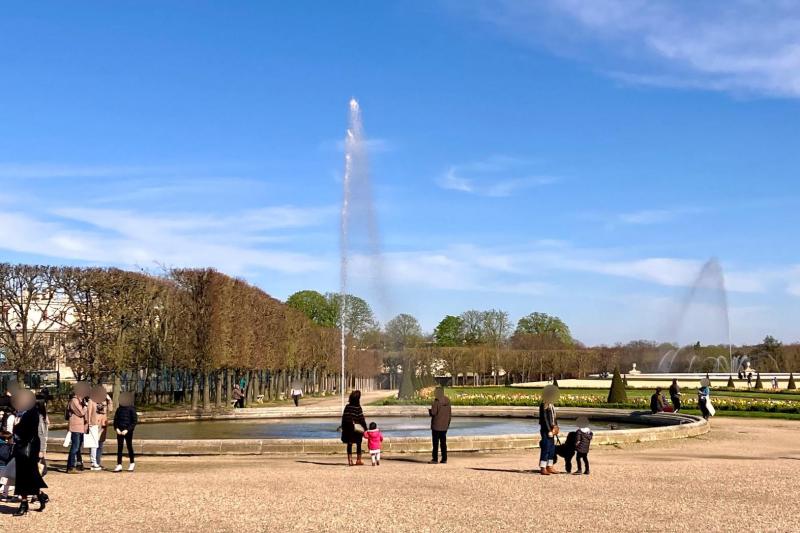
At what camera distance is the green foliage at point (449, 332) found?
143125mm

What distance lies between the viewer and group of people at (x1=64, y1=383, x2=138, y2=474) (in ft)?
60.7

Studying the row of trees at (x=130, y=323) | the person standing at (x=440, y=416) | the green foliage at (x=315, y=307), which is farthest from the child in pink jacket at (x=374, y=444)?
the green foliage at (x=315, y=307)

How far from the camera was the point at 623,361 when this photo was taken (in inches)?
4646

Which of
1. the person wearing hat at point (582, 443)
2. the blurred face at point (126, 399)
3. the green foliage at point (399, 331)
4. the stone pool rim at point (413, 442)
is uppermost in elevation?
the green foliage at point (399, 331)

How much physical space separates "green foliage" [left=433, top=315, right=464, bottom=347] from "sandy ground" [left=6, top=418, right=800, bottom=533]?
12244 centimetres

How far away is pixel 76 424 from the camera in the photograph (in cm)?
1847

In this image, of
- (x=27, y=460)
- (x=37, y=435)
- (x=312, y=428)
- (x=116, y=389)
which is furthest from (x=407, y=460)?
(x=116, y=389)

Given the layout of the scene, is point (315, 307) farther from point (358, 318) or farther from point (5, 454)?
point (5, 454)

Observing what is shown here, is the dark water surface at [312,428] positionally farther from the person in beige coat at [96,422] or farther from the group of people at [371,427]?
the person in beige coat at [96,422]

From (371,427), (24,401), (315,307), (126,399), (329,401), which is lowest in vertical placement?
(329,401)

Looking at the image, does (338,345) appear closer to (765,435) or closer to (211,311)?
(211,311)

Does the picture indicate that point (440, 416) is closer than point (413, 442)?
Yes

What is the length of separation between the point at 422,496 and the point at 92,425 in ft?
28.7

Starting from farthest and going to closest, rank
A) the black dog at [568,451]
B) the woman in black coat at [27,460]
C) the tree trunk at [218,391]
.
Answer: the tree trunk at [218,391]
the black dog at [568,451]
the woman in black coat at [27,460]
